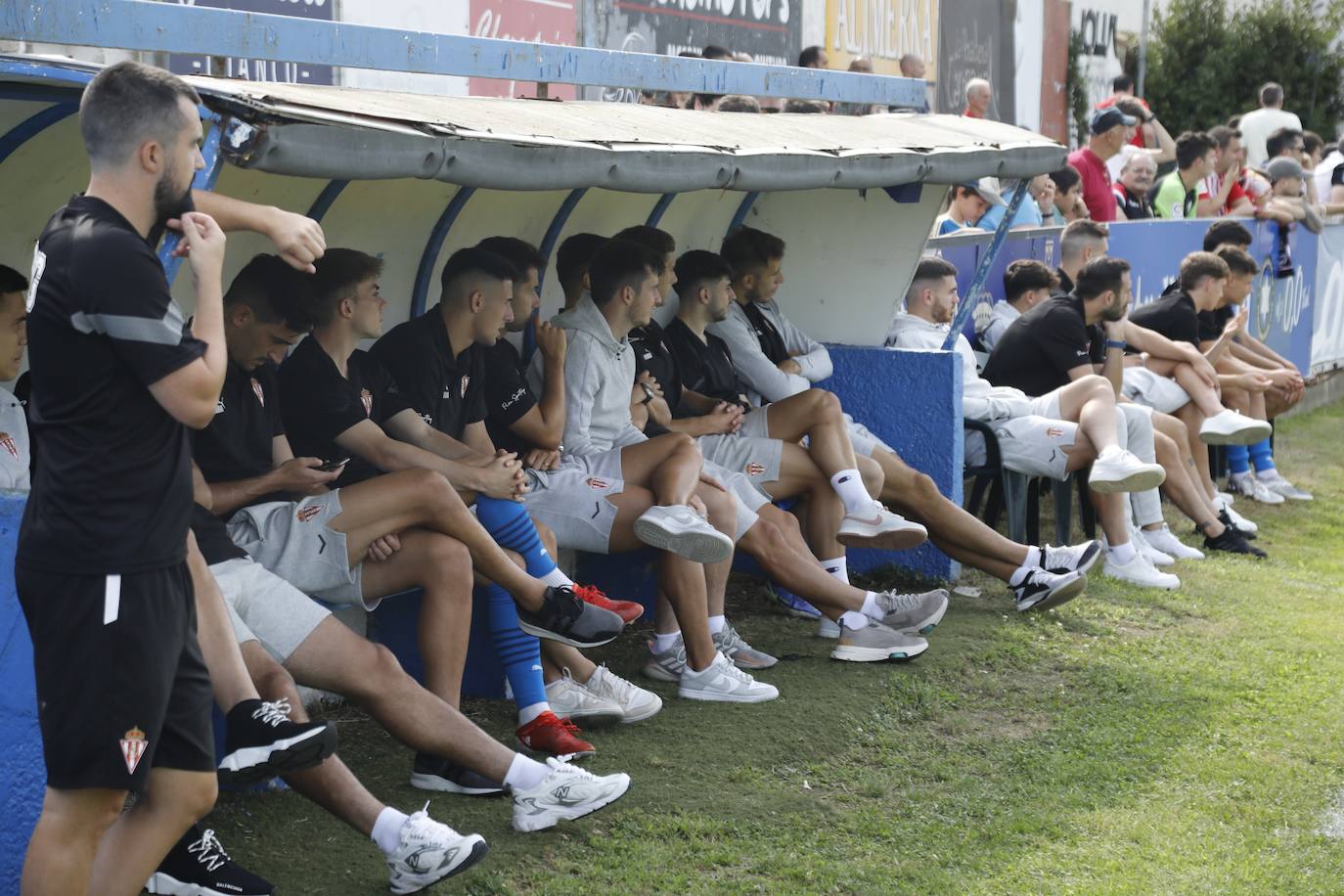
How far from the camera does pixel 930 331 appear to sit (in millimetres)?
7191

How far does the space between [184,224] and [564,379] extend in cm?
276

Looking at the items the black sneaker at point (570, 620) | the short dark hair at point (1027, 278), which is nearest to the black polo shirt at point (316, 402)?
the black sneaker at point (570, 620)

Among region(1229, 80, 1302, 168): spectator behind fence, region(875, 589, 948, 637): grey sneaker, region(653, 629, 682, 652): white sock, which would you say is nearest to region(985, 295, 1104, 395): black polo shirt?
region(875, 589, 948, 637): grey sneaker

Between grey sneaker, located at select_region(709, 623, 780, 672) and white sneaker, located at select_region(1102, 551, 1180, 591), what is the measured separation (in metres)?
2.26

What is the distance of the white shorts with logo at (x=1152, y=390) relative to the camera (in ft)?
28.2

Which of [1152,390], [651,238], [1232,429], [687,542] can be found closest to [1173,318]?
[1152,390]

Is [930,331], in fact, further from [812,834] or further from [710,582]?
[812,834]

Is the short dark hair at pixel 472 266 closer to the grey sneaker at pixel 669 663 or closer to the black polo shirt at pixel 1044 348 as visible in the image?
the grey sneaker at pixel 669 663

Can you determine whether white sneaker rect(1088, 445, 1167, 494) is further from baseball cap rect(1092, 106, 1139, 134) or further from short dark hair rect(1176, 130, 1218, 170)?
short dark hair rect(1176, 130, 1218, 170)

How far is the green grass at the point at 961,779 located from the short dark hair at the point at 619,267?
132 cm

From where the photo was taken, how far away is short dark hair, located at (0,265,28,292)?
3721 mm

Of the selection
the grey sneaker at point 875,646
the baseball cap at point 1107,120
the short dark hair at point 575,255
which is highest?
the baseball cap at point 1107,120

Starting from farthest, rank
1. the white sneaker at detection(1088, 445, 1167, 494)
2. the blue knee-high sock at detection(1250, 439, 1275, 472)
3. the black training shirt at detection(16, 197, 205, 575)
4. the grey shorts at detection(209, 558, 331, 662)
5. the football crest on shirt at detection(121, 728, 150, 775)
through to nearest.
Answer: the blue knee-high sock at detection(1250, 439, 1275, 472), the white sneaker at detection(1088, 445, 1167, 494), the grey shorts at detection(209, 558, 331, 662), the football crest on shirt at detection(121, 728, 150, 775), the black training shirt at detection(16, 197, 205, 575)

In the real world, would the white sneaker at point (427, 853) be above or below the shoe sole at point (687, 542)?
below
